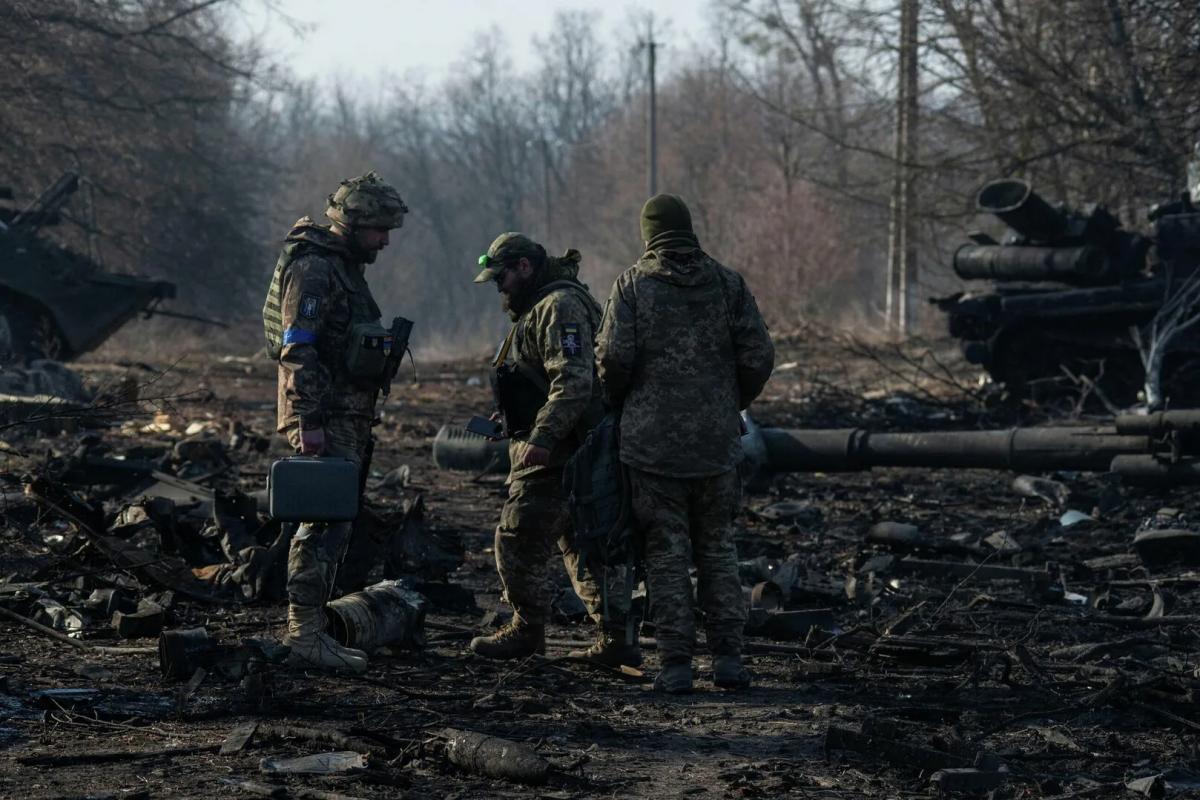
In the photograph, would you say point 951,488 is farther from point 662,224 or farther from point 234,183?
point 234,183

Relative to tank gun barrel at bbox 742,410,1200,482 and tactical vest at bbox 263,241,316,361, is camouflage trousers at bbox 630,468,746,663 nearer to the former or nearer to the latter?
tactical vest at bbox 263,241,316,361

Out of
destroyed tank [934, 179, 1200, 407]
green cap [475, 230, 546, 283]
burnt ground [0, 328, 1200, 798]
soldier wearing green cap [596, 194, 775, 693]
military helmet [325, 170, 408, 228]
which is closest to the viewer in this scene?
burnt ground [0, 328, 1200, 798]

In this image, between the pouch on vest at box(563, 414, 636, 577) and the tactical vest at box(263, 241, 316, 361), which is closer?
the pouch on vest at box(563, 414, 636, 577)

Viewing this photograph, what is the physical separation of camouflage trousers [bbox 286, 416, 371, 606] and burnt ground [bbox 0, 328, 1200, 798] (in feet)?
1.08

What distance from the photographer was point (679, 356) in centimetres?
641

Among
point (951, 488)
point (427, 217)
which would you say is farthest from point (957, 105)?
point (427, 217)

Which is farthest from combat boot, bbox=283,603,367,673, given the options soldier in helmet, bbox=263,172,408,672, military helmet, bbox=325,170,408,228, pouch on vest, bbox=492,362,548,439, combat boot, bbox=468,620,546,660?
military helmet, bbox=325,170,408,228

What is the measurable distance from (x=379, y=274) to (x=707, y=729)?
259 ft

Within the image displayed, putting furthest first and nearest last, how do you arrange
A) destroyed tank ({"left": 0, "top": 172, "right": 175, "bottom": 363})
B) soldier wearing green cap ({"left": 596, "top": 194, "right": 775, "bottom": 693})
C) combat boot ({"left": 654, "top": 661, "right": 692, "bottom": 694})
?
destroyed tank ({"left": 0, "top": 172, "right": 175, "bottom": 363}) < soldier wearing green cap ({"left": 596, "top": 194, "right": 775, "bottom": 693}) < combat boot ({"left": 654, "top": 661, "right": 692, "bottom": 694})

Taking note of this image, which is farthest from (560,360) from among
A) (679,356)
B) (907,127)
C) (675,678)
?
(907,127)

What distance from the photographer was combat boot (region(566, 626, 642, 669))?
675cm

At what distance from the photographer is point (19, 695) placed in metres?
5.71

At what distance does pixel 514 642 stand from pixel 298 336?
154cm

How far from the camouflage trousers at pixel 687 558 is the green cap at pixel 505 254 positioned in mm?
1033
